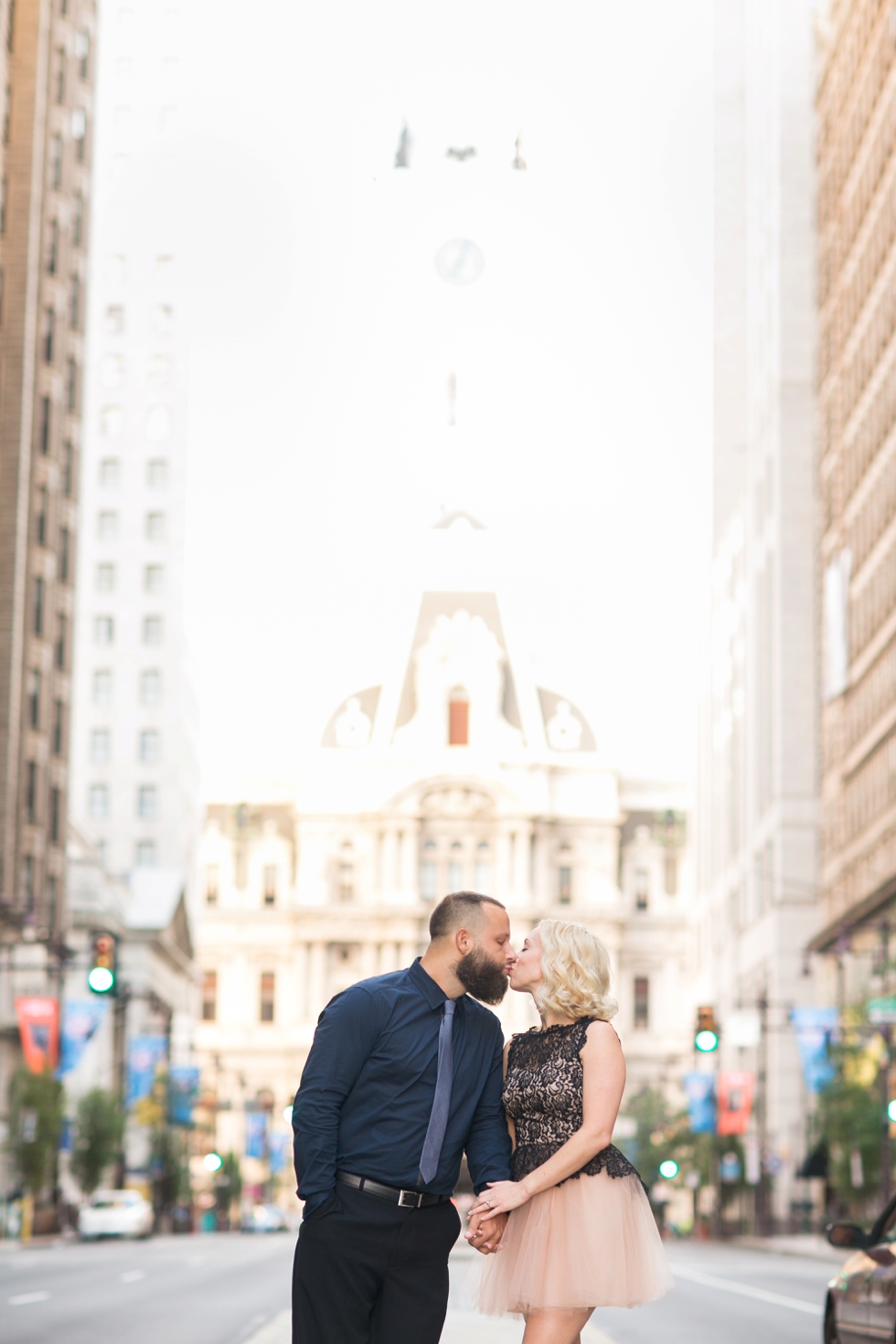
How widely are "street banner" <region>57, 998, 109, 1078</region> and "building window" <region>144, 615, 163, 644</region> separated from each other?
214ft

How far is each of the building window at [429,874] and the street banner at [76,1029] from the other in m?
77.7

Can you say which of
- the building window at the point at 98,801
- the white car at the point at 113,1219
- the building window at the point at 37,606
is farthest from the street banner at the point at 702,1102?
the building window at the point at 98,801

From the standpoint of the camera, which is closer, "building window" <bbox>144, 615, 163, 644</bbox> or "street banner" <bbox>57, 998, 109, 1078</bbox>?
"street banner" <bbox>57, 998, 109, 1078</bbox>

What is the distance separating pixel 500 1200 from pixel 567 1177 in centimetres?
27

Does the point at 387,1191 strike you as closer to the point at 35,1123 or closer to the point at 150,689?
the point at 35,1123

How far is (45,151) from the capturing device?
7356cm

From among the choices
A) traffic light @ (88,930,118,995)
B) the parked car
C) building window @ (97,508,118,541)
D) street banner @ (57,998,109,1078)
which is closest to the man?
traffic light @ (88,930,118,995)

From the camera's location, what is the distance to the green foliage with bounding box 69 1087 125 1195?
69312mm

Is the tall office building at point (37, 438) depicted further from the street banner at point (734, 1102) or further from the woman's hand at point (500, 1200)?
the woman's hand at point (500, 1200)

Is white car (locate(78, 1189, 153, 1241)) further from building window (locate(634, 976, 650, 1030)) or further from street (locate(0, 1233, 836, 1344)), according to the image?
building window (locate(634, 976, 650, 1030))

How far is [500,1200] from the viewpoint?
7.48 m

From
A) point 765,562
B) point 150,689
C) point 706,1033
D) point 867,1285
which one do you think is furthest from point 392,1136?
point 150,689

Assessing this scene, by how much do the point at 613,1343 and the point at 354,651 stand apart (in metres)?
123

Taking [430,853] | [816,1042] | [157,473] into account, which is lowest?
[816,1042]
